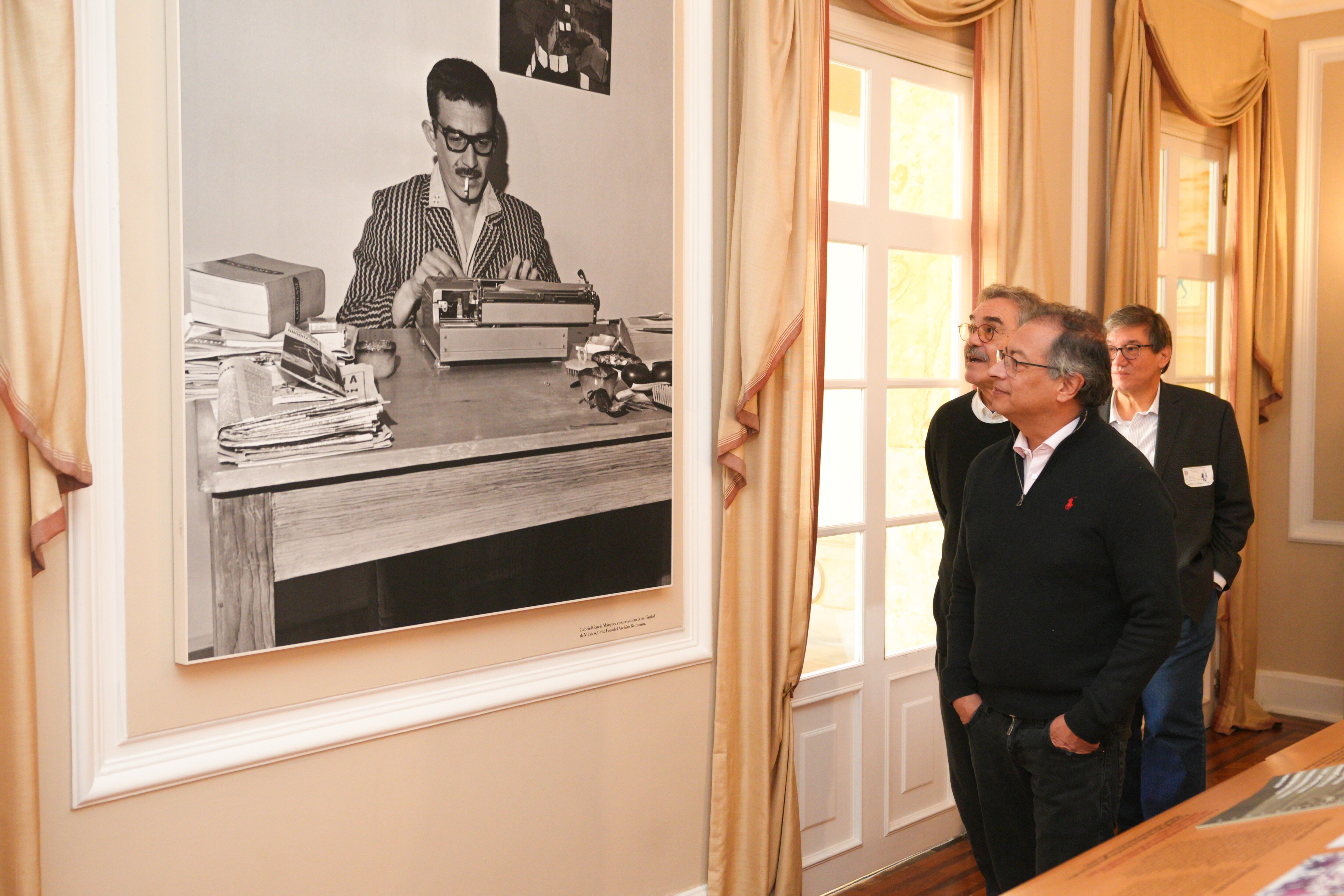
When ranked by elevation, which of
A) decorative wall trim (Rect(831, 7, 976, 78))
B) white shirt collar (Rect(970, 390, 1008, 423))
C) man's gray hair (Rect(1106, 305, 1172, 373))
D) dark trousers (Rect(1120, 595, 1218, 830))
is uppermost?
decorative wall trim (Rect(831, 7, 976, 78))

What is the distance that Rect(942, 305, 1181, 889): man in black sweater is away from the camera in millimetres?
1932

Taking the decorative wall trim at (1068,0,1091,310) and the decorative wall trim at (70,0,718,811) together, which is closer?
the decorative wall trim at (70,0,718,811)

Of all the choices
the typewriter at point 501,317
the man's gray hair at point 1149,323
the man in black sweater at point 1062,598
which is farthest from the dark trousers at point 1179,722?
the typewriter at point 501,317

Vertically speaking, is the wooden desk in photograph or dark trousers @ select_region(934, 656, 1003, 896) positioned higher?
the wooden desk in photograph

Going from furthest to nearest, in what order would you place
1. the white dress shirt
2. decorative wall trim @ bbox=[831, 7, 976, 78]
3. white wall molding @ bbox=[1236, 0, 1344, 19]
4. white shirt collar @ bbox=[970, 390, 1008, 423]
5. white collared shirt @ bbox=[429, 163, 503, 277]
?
white wall molding @ bbox=[1236, 0, 1344, 19] < the white dress shirt < decorative wall trim @ bbox=[831, 7, 976, 78] < white shirt collar @ bbox=[970, 390, 1008, 423] < white collared shirt @ bbox=[429, 163, 503, 277]

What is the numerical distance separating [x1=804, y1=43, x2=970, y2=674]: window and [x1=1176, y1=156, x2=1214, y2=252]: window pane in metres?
1.84

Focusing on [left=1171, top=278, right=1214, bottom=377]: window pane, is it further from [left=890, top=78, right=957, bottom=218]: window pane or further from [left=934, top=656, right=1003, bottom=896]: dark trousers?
[left=934, top=656, right=1003, bottom=896]: dark trousers

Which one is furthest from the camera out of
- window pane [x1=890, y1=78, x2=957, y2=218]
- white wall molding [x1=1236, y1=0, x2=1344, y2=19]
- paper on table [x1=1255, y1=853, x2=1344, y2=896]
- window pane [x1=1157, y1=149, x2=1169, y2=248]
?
white wall molding [x1=1236, y1=0, x2=1344, y2=19]

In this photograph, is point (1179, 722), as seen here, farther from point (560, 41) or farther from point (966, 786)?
point (560, 41)

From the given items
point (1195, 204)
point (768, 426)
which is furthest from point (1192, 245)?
point (768, 426)

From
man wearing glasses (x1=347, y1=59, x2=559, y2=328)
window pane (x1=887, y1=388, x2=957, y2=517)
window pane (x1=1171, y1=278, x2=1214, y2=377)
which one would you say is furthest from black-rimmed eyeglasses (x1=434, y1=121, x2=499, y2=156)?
window pane (x1=1171, y1=278, x2=1214, y2=377)

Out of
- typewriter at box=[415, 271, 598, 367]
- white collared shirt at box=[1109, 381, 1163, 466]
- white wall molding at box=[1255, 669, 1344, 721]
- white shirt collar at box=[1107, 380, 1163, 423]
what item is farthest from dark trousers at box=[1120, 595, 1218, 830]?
white wall molding at box=[1255, 669, 1344, 721]

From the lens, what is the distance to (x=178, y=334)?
1.83 meters

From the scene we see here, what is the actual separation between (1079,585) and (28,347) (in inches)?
77.6
